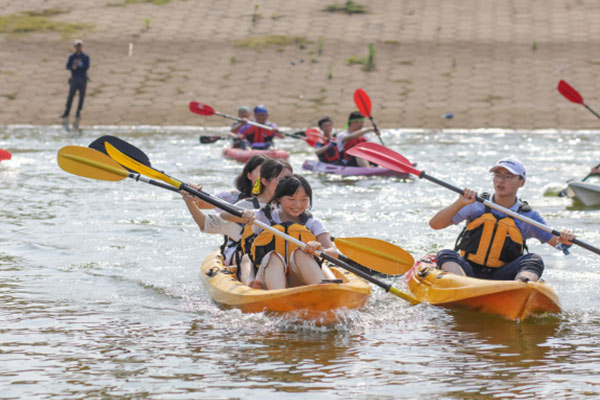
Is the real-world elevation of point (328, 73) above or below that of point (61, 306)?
above

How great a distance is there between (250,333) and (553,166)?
9.36 m

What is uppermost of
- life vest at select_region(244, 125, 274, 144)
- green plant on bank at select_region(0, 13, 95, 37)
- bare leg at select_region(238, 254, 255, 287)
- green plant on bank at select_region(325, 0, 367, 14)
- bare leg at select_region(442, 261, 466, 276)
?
green plant on bank at select_region(325, 0, 367, 14)

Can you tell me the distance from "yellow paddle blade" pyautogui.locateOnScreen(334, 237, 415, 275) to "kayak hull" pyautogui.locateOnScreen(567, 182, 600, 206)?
419 cm

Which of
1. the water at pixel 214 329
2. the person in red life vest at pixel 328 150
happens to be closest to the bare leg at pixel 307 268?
the water at pixel 214 329

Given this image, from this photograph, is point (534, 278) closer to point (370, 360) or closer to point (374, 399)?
point (370, 360)

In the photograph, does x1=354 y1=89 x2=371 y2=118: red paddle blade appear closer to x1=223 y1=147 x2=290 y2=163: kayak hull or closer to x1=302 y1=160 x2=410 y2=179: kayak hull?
x1=302 y1=160 x2=410 y2=179: kayak hull

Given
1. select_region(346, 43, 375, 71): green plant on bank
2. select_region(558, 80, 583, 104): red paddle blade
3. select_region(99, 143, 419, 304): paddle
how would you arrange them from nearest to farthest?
select_region(99, 143, 419, 304): paddle → select_region(558, 80, 583, 104): red paddle blade → select_region(346, 43, 375, 71): green plant on bank

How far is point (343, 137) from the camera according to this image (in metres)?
12.0

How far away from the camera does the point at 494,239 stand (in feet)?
17.8

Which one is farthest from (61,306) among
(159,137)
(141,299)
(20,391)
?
(159,137)

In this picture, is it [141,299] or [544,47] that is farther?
[544,47]

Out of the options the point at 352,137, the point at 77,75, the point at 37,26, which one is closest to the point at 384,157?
the point at 352,137

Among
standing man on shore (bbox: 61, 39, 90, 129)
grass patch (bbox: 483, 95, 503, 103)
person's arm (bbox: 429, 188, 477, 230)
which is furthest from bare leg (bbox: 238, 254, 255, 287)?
grass patch (bbox: 483, 95, 503, 103)

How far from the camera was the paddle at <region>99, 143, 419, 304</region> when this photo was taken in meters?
5.14
